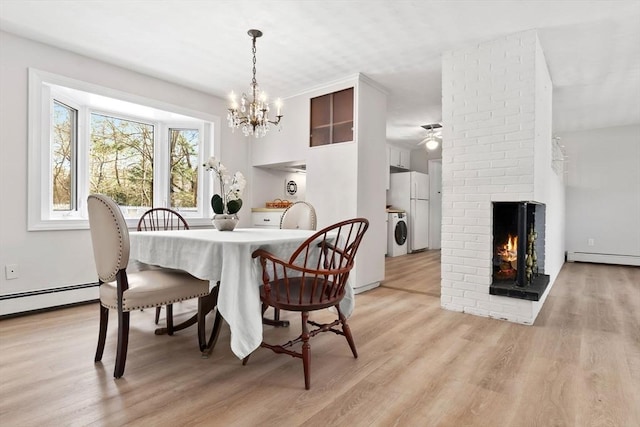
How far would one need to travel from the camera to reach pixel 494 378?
73.8 inches

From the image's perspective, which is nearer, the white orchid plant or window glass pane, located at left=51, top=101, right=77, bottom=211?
the white orchid plant

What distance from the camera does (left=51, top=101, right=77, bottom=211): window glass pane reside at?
336 centimetres

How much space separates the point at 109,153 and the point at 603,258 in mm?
7659

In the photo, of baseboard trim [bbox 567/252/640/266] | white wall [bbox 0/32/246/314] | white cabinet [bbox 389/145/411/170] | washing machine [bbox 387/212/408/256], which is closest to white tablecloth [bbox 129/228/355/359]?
white wall [bbox 0/32/246/314]

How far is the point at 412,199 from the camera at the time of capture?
7219 millimetres

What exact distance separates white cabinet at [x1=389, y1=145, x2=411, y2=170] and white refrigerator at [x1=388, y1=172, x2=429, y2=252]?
0.27 meters

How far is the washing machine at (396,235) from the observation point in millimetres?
6699

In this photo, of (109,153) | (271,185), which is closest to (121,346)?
(109,153)

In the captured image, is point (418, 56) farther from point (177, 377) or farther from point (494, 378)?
point (177, 377)

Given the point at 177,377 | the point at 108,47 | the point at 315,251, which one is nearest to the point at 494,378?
the point at 315,251

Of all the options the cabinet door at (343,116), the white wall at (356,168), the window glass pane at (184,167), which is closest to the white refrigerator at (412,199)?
the white wall at (356,168)

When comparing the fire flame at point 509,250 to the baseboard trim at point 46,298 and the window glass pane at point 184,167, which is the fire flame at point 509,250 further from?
the baseboard trim at point 46,298

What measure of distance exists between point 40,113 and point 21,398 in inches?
99.1

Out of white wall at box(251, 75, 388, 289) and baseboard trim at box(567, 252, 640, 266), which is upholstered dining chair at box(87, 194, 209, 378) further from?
baseboard trim at box(567, 252, 640, 266)
